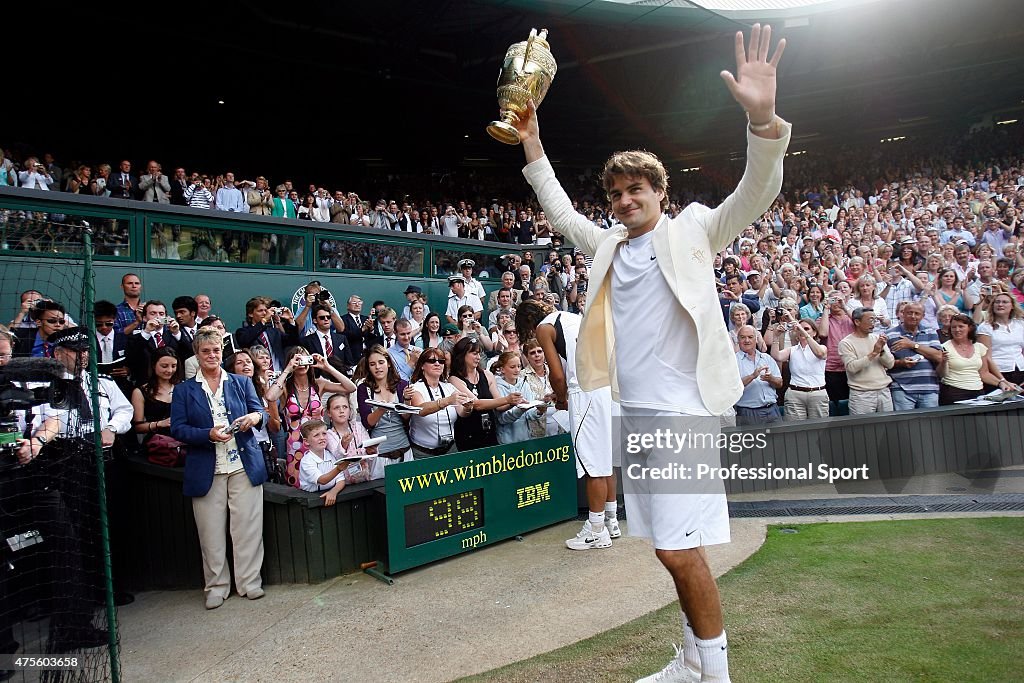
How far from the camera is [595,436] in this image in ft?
18.2

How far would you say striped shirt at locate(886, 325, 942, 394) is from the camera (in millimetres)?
7980

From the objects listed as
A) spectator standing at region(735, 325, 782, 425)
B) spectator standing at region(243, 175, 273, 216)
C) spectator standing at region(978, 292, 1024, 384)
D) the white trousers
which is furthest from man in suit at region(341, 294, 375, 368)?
spectator standing at region(978, 292, 1024, 384)

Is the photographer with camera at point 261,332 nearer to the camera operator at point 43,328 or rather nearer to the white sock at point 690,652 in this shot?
the camera operator at point 43,328

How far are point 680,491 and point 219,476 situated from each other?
3.64 m

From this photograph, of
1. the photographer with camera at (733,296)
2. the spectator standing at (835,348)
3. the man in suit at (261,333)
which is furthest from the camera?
the photographer with camera at (733,296)

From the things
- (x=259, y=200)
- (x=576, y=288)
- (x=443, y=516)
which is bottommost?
(x=443, y=516)

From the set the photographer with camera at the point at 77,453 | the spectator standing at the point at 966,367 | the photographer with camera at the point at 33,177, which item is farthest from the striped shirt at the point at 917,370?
the photographer with camera at the point at 33,177

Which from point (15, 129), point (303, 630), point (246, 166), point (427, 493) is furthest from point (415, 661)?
point (246, 166)

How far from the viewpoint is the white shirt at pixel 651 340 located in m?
2.84

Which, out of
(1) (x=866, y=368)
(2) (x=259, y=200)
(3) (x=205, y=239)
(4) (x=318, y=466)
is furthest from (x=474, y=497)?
(2) (x=259, y=200)

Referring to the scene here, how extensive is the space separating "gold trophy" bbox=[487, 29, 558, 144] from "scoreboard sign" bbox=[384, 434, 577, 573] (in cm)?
273

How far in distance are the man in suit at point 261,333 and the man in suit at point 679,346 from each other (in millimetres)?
6041

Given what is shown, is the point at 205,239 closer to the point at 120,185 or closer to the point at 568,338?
the point at 120,185

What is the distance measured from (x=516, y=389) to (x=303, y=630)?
3048mm
